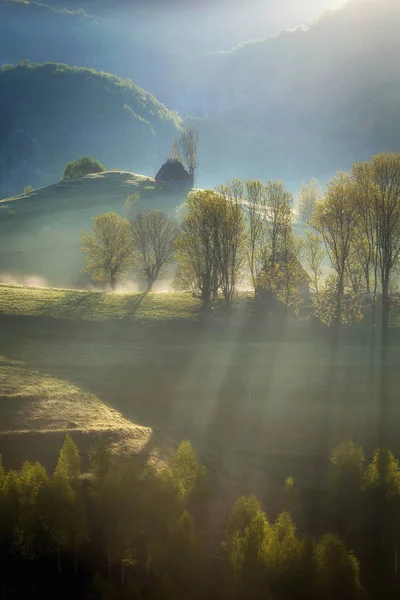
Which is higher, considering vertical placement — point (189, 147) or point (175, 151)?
point (175, 151)

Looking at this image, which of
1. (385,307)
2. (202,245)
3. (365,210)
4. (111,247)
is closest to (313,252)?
(365,210)

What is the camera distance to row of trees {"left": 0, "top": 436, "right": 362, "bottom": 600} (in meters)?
18.9

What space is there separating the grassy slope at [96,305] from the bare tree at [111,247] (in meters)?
11.4

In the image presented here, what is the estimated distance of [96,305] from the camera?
63250mm

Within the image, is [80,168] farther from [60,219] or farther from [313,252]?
[313,252]

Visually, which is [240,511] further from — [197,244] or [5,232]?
[5,232]

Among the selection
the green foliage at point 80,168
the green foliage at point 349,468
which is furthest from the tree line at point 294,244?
the green foliage at point 80,168

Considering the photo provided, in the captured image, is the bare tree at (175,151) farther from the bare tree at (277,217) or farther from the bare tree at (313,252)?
the bare tree at (277,217)

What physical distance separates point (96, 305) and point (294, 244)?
2756 cm

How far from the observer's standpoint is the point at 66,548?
2019 cm

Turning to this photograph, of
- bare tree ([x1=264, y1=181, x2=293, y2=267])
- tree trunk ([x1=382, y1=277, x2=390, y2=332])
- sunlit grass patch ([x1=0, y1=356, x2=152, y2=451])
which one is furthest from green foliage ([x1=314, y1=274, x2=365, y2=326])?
sunlit grass patch ([x1=0, y1=356, x2=152, y2=451])

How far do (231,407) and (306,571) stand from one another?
18663 millimetres

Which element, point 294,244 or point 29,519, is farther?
point 294,244

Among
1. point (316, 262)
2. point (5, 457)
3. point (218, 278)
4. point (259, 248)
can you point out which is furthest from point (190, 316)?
point (5, 457)
